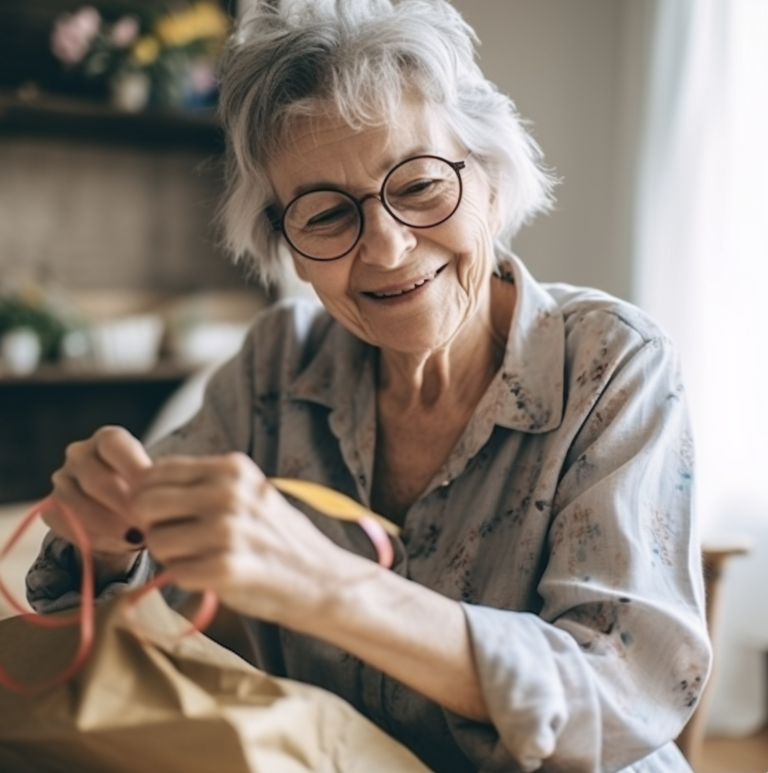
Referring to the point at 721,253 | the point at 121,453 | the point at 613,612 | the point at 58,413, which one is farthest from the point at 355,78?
the point at 58,413

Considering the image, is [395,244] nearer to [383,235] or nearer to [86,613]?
[383,235]

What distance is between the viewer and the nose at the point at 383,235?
1.10 metres

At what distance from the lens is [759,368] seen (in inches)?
88.0

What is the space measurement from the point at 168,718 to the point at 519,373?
58 centimetres

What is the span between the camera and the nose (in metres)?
1.10

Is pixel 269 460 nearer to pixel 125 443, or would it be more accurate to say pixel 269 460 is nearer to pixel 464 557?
pixel 464 557

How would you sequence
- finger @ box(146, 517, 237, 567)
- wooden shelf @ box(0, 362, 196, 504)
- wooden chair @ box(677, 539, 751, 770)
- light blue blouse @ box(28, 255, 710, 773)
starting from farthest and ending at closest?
wooden shelf @ box(0, 362, 196, 504) < wooden chair @ box(677, 539, 751, 770) < light blue blouse @ box(28, 255, 710, 773) < finger @ box(146, 517, 237, 567)

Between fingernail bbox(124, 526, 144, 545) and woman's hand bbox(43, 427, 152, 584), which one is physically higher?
woman's hand bbox(43, 427, 152, 584)

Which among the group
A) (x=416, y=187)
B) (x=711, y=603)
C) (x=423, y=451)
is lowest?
(x=711, y=603)

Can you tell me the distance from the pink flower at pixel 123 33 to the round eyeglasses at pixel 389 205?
1.75 meters

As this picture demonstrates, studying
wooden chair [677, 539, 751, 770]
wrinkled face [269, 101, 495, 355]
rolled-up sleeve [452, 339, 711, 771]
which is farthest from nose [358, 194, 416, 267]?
wooden chair [677, 539, 751, 770]

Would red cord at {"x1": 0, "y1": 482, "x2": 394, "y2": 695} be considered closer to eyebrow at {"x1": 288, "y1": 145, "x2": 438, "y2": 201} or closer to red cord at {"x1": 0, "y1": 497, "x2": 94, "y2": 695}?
red cord at {"x1": 0, "y1": 497, "x2": 94, "y2": 695}

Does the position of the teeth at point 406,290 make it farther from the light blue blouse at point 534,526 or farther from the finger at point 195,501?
the finger at point 195,501

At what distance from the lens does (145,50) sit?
2.69 metres
